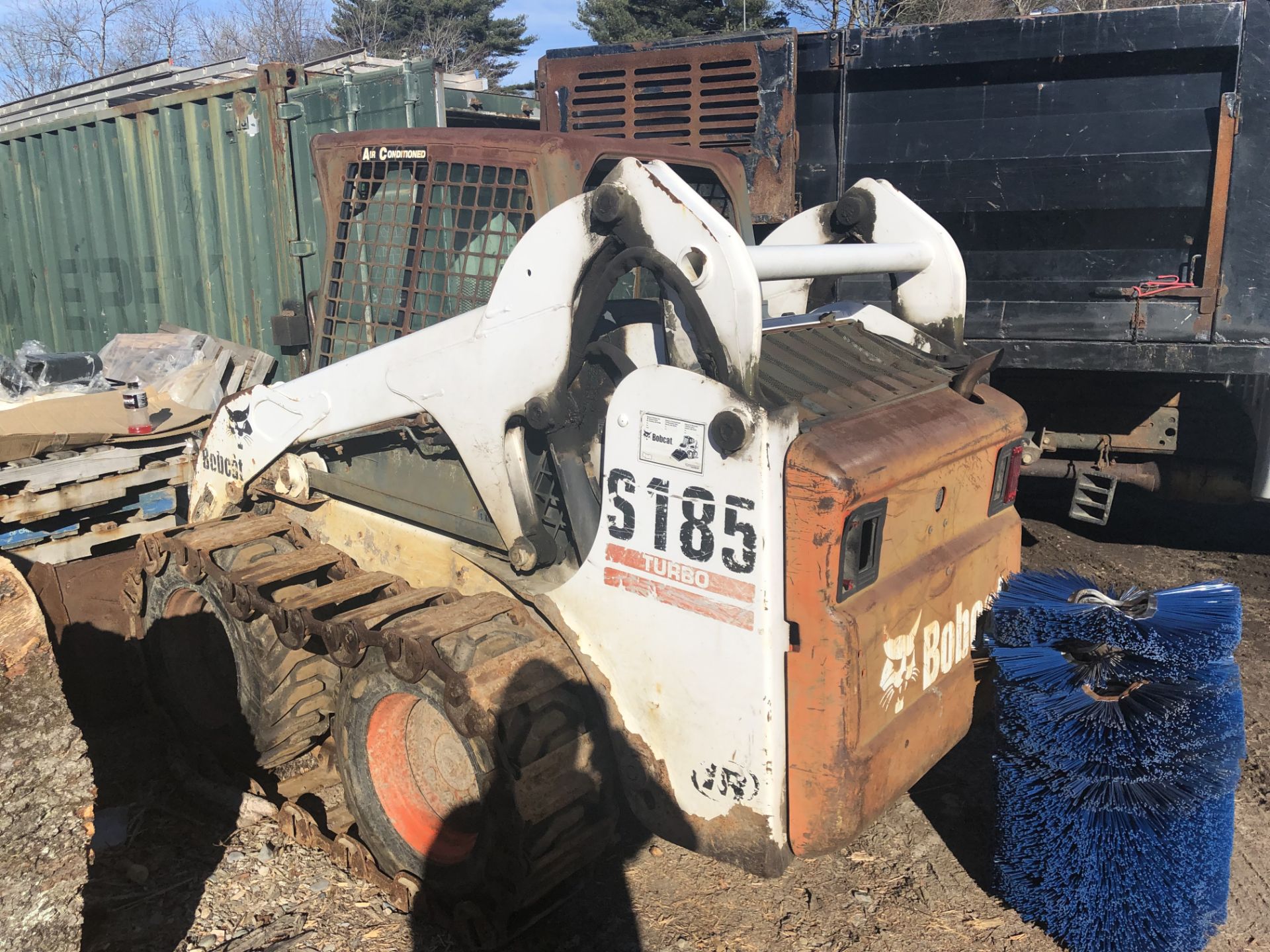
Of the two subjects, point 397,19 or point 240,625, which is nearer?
point 240,625

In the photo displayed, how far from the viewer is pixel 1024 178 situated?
14.7ft

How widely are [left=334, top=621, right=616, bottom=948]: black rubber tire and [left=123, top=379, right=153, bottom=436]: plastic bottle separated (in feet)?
8.39

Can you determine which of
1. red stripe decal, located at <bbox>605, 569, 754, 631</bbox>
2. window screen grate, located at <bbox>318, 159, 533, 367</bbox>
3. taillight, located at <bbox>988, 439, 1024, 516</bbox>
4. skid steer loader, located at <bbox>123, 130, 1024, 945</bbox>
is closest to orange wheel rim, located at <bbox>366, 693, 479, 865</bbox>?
skid steer loader, located at <bbox>123, 130, 1024, 945</bbox>

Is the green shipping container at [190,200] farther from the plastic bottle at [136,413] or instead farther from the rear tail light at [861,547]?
the rear tail light at [861,547]

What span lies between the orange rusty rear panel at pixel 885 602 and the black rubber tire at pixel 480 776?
60cm

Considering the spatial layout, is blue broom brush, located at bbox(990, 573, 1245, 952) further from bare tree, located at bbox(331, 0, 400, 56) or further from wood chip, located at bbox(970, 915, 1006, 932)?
bare tree, located at bbox(331, 0, 400, 56)

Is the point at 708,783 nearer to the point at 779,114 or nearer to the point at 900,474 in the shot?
the point at 900,474

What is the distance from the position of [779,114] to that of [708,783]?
348 centimetres

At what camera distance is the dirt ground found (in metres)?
2.93

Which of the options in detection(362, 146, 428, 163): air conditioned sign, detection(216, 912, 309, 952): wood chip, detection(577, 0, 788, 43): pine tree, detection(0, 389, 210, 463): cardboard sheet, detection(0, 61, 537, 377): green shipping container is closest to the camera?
detection(216, 912, 309, 952): wood chip

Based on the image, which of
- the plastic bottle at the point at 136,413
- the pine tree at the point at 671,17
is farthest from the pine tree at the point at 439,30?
the plastic bottle at the point at 136,413

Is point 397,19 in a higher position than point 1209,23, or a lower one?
higher

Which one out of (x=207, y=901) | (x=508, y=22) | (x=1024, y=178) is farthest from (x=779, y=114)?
(x=508, y=22)

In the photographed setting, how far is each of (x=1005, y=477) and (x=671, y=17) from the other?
21.1 metres
